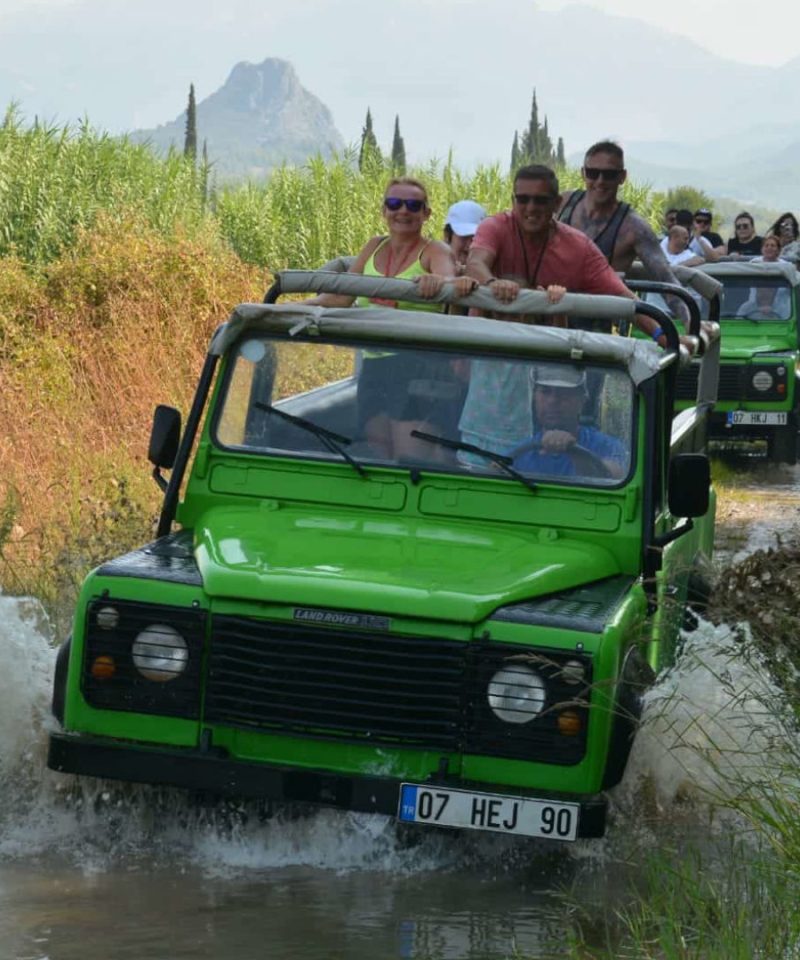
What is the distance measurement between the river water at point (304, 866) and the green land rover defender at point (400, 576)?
277mm

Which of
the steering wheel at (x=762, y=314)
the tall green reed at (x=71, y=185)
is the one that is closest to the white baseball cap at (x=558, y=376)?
the tall green reed at (x=71, y=185)

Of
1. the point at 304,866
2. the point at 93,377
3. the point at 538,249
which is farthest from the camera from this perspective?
the point at 93,377

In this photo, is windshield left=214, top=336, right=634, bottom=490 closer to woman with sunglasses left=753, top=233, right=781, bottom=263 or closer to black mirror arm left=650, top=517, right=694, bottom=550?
black mirror arm left=650, top=517, right=694, bottom=550

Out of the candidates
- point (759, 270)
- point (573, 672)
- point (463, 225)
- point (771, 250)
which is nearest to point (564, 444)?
point (573, 672)

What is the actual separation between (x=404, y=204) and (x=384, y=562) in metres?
2.22

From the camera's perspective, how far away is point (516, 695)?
548cm

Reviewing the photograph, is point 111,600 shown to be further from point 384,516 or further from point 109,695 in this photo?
point 384,516

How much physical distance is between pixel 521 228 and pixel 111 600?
8.62 feet

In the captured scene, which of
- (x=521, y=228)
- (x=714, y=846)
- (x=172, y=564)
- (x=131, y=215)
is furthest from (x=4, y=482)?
(x=131, y=215)

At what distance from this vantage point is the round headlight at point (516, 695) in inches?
215

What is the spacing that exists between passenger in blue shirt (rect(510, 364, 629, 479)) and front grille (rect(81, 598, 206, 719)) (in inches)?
57.0

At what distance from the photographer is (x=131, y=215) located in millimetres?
17453

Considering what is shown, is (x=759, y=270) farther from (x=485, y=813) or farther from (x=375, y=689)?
(x=485, y=813)

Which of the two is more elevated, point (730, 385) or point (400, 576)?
point (400, 576)
